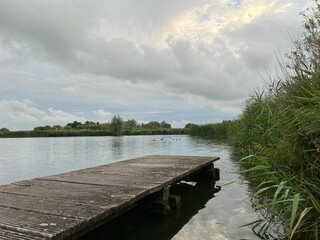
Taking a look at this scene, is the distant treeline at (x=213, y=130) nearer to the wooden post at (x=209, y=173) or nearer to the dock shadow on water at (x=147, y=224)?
the wooden post at (x=209, y=173)

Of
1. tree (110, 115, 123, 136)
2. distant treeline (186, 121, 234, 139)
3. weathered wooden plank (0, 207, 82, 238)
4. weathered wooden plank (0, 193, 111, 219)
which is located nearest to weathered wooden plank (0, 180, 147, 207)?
weathered wooden plank (0, 193, 111, 219)

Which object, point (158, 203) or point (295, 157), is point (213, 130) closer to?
point (158, 203)

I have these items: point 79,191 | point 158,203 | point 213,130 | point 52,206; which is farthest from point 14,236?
point 213,130

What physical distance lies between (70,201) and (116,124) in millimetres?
50812

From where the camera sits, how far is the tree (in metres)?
53.2

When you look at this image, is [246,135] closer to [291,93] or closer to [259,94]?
[259,94]

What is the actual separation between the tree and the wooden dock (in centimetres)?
4792

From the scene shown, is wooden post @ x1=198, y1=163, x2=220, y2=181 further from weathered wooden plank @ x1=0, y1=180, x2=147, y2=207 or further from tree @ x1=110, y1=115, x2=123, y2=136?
tree @ x1=110, y1=115, x2=123, y2=136

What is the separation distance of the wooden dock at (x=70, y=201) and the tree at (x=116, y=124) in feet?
157

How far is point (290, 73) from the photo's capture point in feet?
13.8

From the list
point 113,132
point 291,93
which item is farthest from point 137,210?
point 113,132

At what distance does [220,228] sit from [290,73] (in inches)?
96.2

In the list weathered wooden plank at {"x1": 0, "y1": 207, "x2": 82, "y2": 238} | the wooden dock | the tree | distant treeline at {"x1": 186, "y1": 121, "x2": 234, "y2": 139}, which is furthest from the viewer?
the tree

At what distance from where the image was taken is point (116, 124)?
5372 cm
